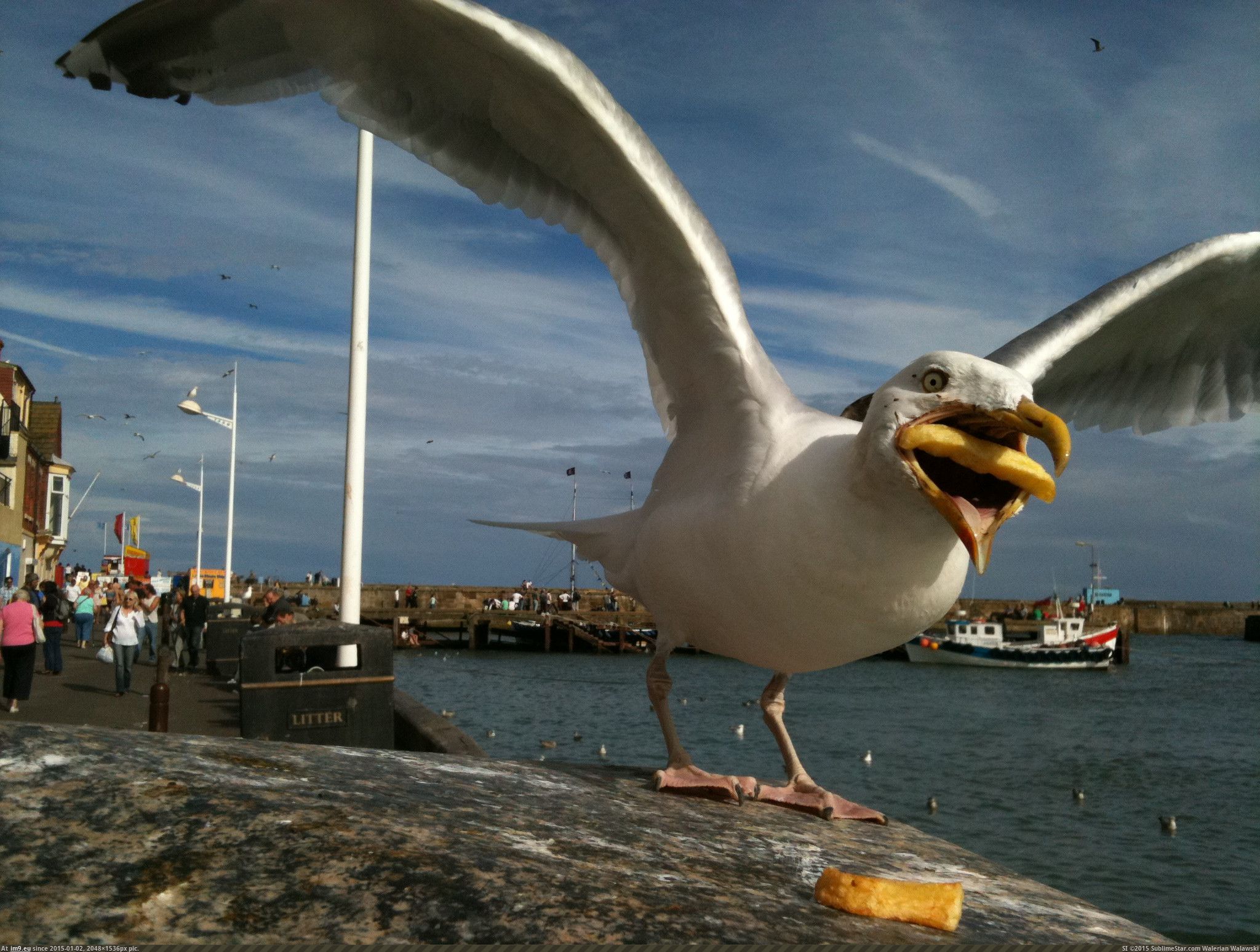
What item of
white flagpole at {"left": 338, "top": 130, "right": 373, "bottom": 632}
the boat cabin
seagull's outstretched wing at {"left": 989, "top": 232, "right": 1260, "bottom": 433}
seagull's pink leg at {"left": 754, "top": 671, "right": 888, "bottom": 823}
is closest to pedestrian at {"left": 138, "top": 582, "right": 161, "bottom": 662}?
white flagpole at {"left": 338, "top": 130, "right": 373, "bottom": 632}

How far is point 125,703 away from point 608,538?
1111 centimetres

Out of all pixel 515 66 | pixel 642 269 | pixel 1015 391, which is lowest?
pixel 1015 391

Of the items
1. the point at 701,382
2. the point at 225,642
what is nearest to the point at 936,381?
the point at 701,382

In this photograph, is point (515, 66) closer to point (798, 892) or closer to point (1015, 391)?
point (1015, 391)

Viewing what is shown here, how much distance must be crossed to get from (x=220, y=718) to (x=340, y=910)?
10.9 meters

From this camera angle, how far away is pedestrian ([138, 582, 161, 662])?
18.7 metres

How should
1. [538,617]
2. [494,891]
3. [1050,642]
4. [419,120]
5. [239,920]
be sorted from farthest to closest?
[538,617] → [1050,642] → [419,120] → [494,891] → [239,920]

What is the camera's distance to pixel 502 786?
12.1 feet

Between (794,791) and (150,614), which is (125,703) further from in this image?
(794,791)

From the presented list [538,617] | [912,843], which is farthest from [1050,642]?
[912,843]

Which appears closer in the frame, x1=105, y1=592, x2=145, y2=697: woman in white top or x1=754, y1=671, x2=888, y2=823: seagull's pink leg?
x1=754, y1=671, x2=888, y2=823: seagull's pink leg

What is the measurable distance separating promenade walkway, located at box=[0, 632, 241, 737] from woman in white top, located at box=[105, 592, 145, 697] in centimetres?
23

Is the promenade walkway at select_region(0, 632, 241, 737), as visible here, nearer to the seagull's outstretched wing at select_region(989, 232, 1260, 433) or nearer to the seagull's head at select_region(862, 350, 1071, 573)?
the seagull's outstretched wing at select_region(989, 232, 1260, 433)

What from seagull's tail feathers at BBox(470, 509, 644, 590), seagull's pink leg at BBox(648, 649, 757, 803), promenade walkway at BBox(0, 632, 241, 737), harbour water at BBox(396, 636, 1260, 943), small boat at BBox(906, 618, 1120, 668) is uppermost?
seagull's tail feathers at BBox(470, 509, 644, 590)
